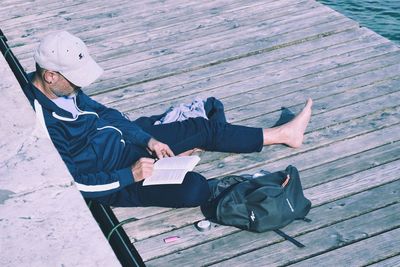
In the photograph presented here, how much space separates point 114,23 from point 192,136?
10.6ft

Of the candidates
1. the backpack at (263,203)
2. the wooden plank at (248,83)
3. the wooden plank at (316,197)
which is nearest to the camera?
the backpack at (263,203)

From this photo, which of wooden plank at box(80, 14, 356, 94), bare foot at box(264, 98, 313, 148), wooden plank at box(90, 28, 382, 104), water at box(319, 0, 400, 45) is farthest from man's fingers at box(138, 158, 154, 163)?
water at box(319, 0, 400, 45)

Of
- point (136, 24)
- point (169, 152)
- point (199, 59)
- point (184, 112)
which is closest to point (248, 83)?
point (199, 59)

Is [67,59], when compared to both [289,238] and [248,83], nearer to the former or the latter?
[289,238]

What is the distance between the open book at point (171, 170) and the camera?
15.6ft

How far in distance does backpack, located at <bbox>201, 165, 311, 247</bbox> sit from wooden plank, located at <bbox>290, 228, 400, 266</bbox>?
19 centimetres

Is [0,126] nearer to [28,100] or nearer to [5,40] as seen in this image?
[28,100]

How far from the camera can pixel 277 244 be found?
4.53 meters

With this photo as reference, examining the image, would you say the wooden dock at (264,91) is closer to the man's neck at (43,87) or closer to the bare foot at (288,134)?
the bare foot at (288,134)

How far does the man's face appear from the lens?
4.59 meters

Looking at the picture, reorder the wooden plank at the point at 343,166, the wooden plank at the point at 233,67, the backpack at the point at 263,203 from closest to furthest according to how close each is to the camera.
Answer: the backpack at the point at 263,203 → the wooden plank at the point at 343,166 → the wooden plank at the point at 233,67

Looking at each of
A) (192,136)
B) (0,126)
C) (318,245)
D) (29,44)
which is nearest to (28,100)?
(0,126)

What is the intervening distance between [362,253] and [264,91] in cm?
241

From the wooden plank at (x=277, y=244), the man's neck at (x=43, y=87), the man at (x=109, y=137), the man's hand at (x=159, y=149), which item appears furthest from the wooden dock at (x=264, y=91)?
the man's neck at (x=43, y=87)
